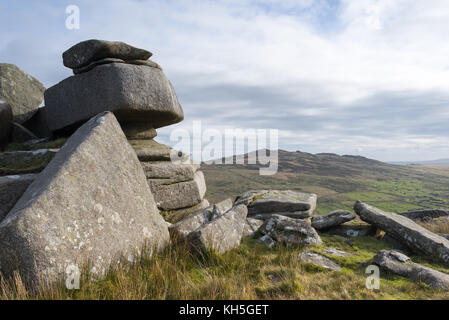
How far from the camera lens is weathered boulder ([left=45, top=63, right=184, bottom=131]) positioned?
29.4ft

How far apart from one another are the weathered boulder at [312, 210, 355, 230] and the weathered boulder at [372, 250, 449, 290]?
318 cm

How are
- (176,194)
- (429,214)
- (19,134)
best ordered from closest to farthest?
1. (176,194)
2. (19,134)
3. (429,214)

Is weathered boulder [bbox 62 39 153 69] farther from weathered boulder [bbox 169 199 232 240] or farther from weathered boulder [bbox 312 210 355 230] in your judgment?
weathered boulder [bbox 312 210 355 230]

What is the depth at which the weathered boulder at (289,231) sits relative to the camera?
7.41 meters

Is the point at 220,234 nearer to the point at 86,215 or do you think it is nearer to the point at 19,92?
the point at 86,215

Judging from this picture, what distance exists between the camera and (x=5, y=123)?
9.98 meters

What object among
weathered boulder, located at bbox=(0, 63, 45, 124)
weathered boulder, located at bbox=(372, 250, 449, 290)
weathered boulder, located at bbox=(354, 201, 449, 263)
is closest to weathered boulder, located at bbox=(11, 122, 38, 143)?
weathered boulder, located at bbox=(0, 63, 45, 124)

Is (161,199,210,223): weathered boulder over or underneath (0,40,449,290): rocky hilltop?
underneath

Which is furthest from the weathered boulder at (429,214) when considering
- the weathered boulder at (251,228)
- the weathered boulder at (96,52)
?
the weathered boulder at (96,52)

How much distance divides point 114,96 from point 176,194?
3.91 meters

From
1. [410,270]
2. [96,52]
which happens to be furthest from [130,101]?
[410,270]

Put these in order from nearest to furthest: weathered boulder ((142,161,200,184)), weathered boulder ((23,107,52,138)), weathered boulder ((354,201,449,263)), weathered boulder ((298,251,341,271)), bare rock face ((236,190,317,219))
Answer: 1. weathered boulder ((298,251,341,271))
2. weathered boulder ((354,201,449,263))
3. weathered boulder ((142,161,200,184))
4. bare rock face ((236,190,317,219))
5. weathered boulder ((23,107,52,138))
